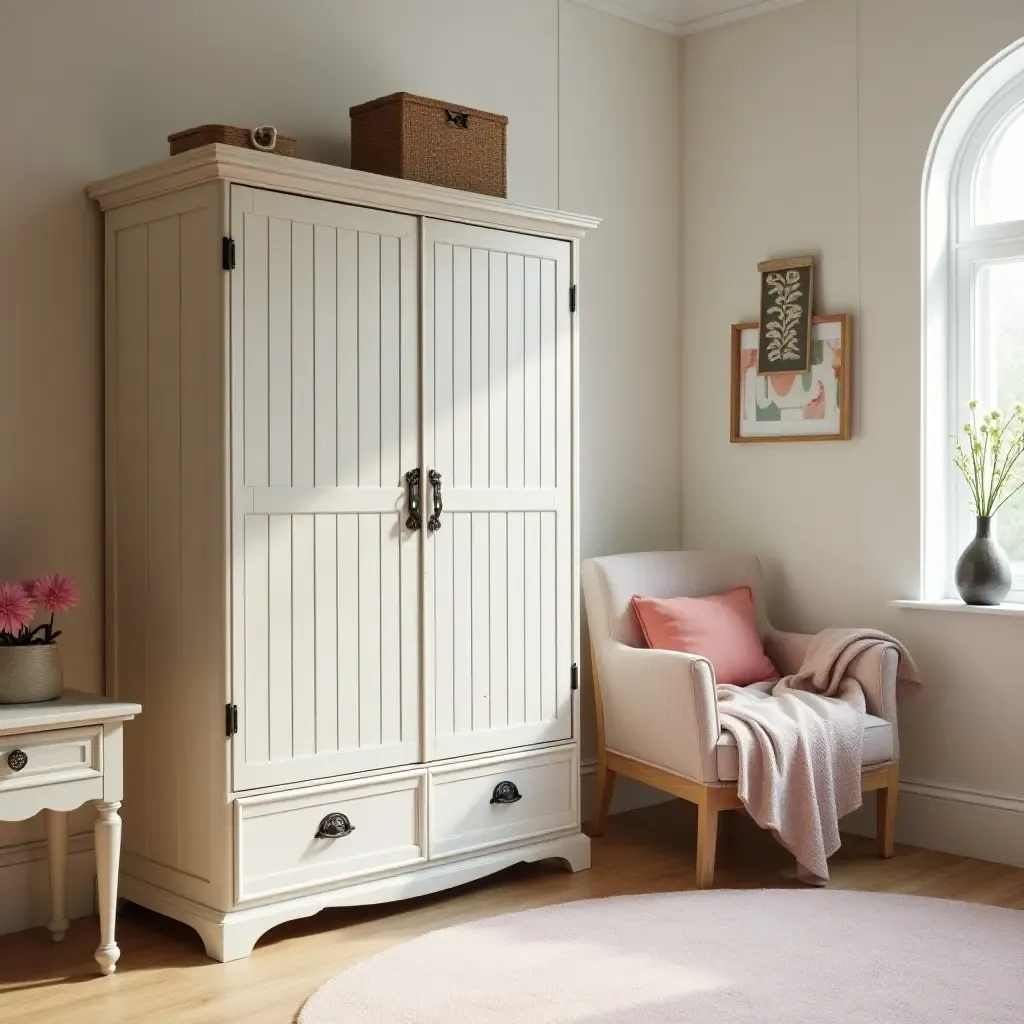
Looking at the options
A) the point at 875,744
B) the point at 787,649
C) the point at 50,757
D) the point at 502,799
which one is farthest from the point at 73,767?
the point at 787,649

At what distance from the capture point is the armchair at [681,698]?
139 inches

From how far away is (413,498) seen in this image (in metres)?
3.37

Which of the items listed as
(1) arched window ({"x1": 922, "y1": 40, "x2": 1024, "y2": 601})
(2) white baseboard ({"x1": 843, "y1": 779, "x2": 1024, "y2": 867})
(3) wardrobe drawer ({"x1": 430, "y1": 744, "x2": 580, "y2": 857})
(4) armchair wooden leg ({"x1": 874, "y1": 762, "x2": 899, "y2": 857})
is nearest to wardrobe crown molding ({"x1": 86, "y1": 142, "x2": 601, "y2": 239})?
(1) arched window ({"x1": 922, "y1": 40, "x2": 1024, "y2": 601})

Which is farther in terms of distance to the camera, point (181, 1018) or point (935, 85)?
point (935, 85)

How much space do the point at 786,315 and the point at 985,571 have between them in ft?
3.50

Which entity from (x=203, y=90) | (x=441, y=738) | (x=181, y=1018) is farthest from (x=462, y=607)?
(x=203, y=90)

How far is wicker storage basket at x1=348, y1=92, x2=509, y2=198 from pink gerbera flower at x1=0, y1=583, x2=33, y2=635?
4.55 ft

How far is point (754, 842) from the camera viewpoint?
13.4ft

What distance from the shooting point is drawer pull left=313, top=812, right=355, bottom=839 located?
3205 mm

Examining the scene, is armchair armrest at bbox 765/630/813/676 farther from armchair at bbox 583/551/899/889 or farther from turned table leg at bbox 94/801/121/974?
turned table leg at bbox 94/801/121/974

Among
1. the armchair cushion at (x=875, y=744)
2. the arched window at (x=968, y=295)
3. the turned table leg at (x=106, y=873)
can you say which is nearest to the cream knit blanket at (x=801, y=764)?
the armchair cushion at (x=875, y=744)

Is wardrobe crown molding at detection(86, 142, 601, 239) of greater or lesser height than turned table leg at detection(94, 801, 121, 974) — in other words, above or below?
above

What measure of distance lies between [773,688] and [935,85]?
188cm

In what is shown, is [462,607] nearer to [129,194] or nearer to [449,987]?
[449,987]
